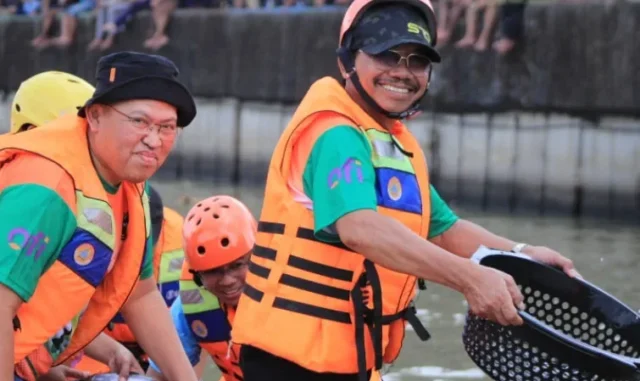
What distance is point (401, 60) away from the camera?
14.2 feet

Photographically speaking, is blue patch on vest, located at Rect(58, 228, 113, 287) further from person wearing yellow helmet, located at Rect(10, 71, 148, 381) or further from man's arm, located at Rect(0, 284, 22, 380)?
person wearing yellow helmet, located at Rect(10, 71, 148, 381)

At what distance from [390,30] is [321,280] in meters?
0.74

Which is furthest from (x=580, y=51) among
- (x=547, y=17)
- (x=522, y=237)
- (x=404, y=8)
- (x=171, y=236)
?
(x=404, y=8)

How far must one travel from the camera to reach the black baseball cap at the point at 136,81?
14.3 ft

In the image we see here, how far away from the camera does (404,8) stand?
4391 mm

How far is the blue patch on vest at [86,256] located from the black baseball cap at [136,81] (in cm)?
40

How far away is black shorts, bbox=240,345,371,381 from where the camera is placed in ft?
14.1

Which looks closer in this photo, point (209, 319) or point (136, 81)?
point (136, 81)

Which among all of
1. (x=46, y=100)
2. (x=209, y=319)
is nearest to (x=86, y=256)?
(x=209, y=319)

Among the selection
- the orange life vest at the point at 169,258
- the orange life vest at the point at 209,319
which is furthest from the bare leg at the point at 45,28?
the orange life vest at the point at 209,319

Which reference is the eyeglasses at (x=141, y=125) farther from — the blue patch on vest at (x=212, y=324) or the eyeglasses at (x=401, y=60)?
the blue patch on vest at (x=212, y=324)

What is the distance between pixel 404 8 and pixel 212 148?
16.9 meters

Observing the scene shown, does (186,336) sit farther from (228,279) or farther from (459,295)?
(459,295)

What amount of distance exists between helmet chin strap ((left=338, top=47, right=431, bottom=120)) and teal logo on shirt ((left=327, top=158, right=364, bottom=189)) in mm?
323
